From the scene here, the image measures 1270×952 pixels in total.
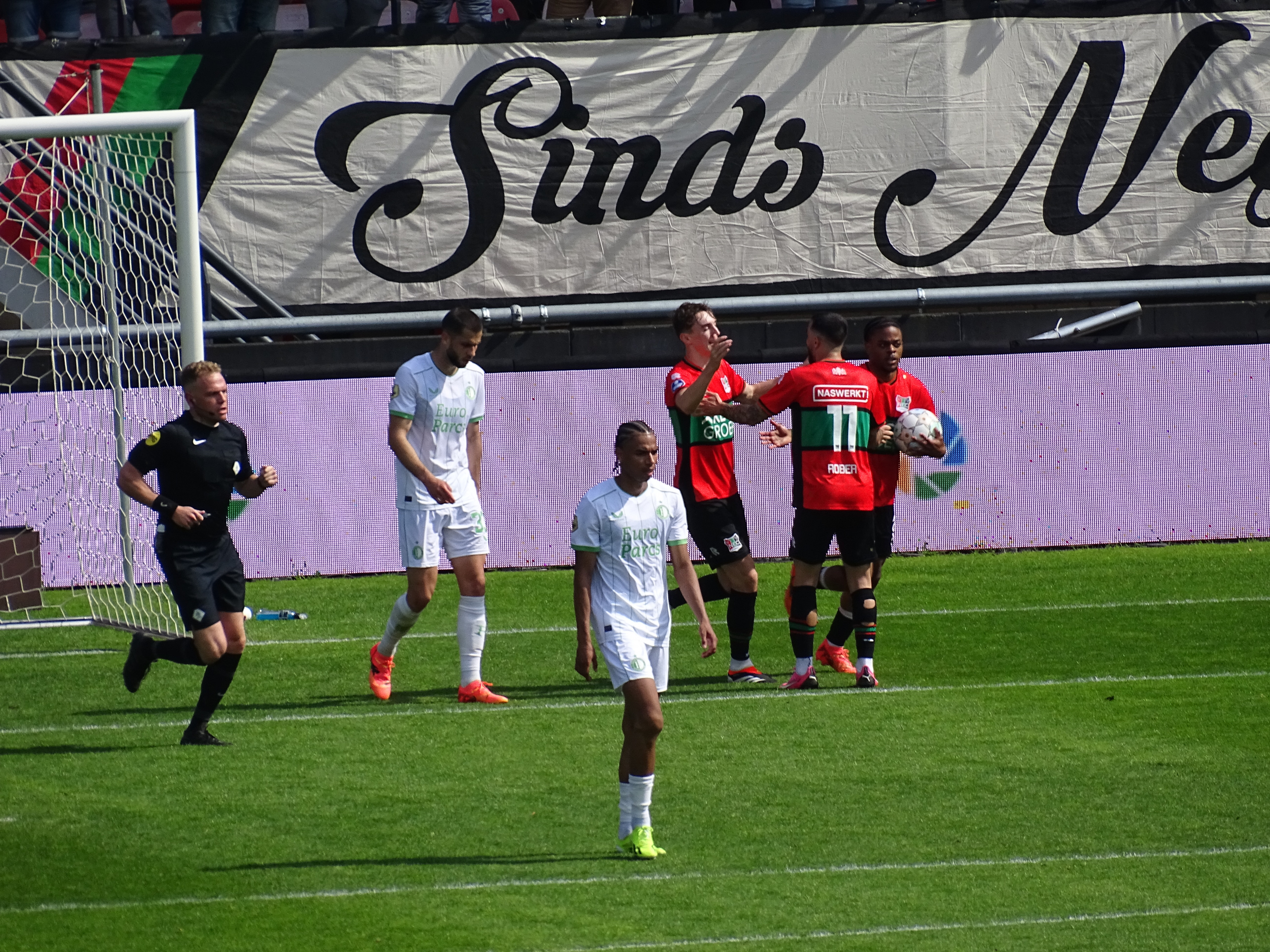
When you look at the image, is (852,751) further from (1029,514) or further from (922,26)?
(922,26)

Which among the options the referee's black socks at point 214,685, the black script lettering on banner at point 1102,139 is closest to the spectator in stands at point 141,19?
the black script lettering on banner at point 1102,139

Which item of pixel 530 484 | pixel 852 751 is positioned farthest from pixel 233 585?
pixel 530 484

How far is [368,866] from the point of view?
7004mm

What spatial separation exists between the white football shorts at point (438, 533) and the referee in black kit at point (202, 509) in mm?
1234

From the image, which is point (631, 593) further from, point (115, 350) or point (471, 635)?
point (115, 350)

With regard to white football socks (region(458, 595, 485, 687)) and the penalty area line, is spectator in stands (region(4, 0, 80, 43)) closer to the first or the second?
the penalty area line

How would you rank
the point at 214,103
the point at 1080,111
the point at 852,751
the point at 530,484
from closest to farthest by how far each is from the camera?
the point at 852,751, the point at 530,484, the point at 214,103, the point at 1080,111

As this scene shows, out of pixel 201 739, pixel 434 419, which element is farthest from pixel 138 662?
pixel 434 419

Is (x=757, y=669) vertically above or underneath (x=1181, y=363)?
underneath

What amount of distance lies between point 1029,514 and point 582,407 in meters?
3.83

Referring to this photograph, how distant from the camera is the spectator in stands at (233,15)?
17.0m

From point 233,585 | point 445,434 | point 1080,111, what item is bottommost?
point 233,585

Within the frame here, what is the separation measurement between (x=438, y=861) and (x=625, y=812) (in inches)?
29.8

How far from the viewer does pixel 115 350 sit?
11312 mm
